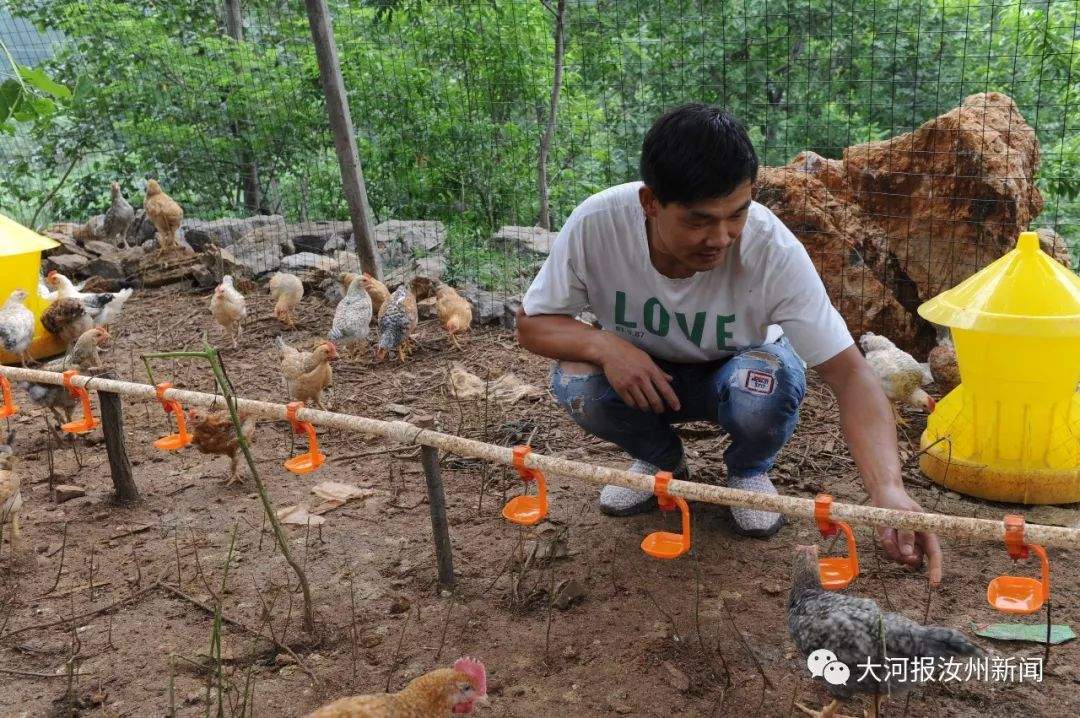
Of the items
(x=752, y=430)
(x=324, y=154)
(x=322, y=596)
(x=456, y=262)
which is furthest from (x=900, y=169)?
(x=324, y=154)

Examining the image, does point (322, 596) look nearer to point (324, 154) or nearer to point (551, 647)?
point (551, 647)

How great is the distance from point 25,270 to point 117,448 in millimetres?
3028

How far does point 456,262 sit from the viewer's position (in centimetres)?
723

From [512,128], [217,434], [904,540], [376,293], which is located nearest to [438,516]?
[904,540]

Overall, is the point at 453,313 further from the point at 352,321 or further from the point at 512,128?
the point at 512,128

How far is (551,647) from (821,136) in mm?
8809

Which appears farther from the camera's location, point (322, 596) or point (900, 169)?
point (900, 169)

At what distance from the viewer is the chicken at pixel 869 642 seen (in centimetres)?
195

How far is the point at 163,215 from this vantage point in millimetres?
7816

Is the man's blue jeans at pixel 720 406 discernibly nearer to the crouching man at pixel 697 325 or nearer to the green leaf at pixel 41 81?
the crouching man at pixel 697 325

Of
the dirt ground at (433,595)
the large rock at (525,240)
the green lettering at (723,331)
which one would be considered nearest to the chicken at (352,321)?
the dirt ground at (433,595)

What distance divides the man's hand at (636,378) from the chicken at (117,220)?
25.0 ft

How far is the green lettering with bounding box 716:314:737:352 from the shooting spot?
2877mm

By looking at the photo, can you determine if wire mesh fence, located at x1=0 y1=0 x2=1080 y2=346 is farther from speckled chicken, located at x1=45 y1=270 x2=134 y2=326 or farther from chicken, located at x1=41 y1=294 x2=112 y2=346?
chicken, located at x1=41 y1=294 x2=112 y2=346
